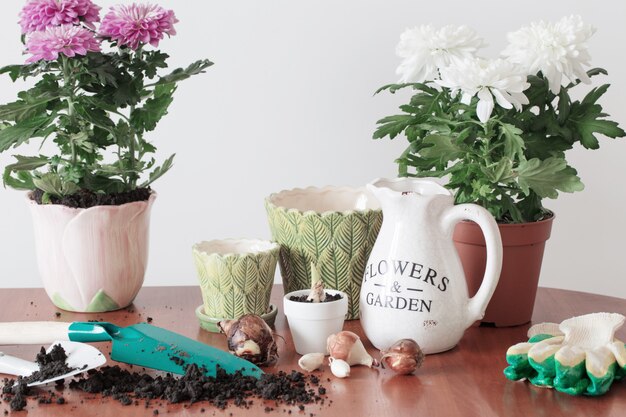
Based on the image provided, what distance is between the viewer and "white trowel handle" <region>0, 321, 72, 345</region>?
1.29m

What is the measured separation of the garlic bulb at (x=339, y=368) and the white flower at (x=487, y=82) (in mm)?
395

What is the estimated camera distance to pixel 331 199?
1599 mm

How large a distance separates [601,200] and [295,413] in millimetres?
1296

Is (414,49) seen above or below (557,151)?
above

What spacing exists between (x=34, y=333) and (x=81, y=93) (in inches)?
15.0

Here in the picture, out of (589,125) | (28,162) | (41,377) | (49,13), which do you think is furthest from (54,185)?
(589,125)

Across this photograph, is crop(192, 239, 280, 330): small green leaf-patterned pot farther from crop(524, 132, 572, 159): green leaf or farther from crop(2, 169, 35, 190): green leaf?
crop(524, 132, 572, 159): green leaf

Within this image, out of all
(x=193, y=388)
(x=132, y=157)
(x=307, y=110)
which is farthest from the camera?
(x=307, y=110)

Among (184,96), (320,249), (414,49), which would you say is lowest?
(320,249)

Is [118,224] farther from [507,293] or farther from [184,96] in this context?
[184,96]

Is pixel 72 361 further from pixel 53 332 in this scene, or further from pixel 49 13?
pixel 49 13

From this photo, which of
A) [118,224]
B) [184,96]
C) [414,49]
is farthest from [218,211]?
[414,49]

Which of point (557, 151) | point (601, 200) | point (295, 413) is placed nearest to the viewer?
point (295, 413)

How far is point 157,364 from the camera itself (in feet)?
4.07
